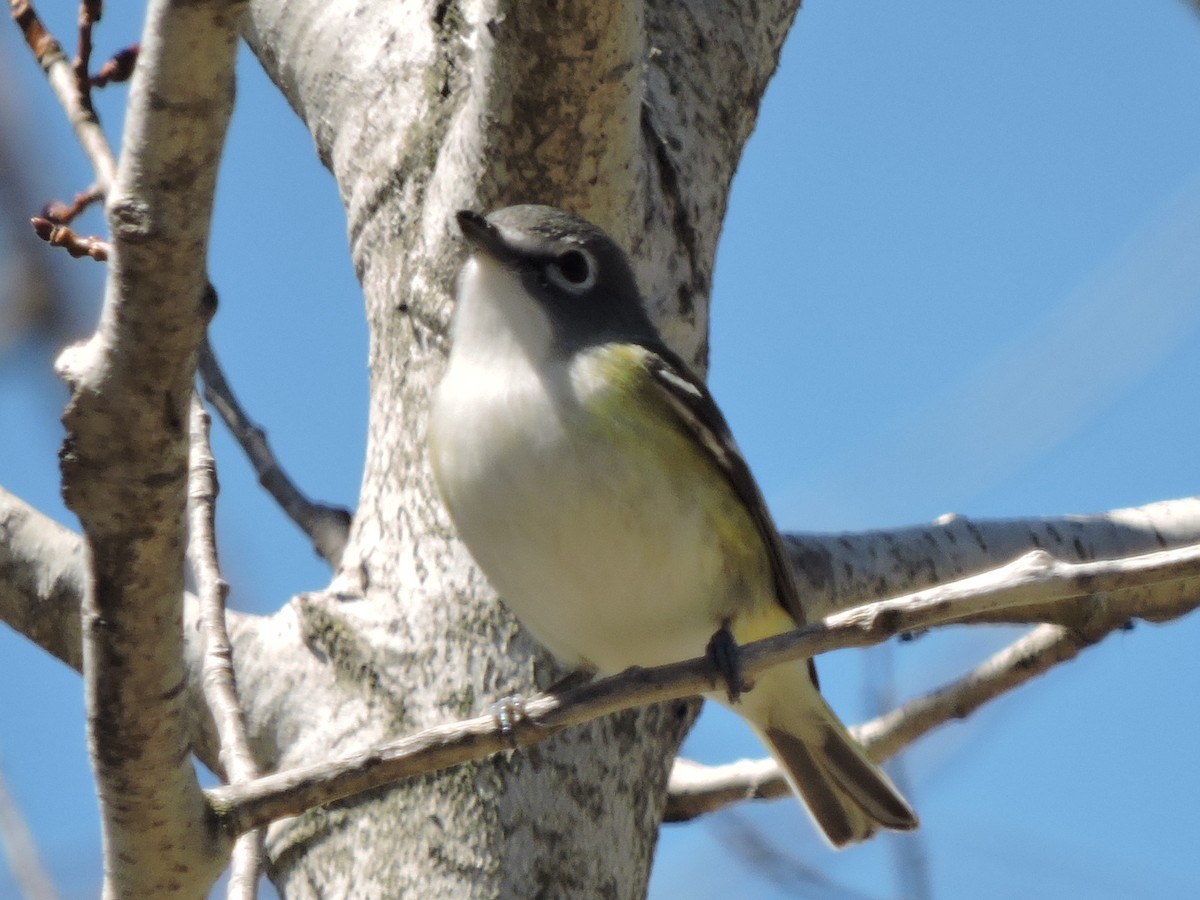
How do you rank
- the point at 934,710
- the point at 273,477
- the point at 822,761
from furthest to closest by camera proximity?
the point at 273,477, the point at 934,710, the point at 822,761

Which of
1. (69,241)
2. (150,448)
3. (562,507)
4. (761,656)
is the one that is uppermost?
Answer: (69,241)

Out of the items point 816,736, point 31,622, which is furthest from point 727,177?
point 31,622

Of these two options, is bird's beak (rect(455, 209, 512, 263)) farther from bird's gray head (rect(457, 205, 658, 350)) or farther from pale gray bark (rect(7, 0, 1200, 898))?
pale gray bark (rect(7, 0, 1200, 898))

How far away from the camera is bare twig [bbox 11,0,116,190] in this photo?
225 cm

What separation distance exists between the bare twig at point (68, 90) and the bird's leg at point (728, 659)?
1.30 m

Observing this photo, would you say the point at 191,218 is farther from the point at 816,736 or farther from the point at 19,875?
the point at 816,736

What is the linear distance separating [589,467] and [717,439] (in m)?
0.41

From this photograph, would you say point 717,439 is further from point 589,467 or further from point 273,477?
point 273,477

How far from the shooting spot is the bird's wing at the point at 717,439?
3291 mm

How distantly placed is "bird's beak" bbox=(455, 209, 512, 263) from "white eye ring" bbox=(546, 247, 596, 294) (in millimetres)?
163

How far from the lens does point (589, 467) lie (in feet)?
10.0

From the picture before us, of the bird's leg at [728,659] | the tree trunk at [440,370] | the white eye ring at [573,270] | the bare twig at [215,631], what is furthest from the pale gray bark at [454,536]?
the bare twig at [215,631]

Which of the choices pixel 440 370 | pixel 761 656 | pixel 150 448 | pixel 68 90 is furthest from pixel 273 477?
pixel 150 448

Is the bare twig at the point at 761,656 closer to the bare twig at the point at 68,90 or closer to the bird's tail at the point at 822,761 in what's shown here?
the bare twig at the point at 68,90
